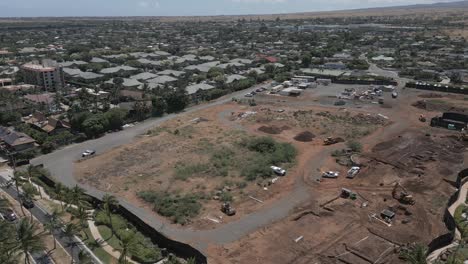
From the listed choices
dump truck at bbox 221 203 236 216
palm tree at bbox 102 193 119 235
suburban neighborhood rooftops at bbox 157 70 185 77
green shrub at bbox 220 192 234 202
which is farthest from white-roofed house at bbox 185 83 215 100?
dump truck at bbox 221 203 236 216

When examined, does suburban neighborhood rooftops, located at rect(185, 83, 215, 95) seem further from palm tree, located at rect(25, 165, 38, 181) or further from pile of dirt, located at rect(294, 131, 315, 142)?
palm tree, located at rect(25, 165, 38, 181)

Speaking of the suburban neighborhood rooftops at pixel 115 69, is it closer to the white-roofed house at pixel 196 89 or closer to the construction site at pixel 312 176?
the white-roofed house at pixel 196 89

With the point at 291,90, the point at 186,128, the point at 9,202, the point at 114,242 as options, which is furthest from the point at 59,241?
the point at 291,90

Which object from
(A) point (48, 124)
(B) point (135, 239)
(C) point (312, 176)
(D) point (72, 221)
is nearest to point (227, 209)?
(B) point (135, 239)

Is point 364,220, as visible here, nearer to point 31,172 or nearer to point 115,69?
point 31,172

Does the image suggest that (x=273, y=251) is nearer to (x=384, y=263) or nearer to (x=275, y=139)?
(x=384, y=263)
